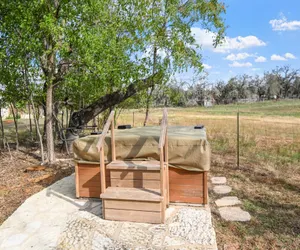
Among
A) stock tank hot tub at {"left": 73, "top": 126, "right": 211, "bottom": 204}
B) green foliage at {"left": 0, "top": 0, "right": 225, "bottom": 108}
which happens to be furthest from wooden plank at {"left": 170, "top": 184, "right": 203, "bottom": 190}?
green foliage at {"left": 0, "top": 0, "right": 225, "bottom": 108}

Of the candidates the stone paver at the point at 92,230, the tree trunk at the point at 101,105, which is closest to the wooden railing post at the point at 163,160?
the stone paver at the point at 92,230

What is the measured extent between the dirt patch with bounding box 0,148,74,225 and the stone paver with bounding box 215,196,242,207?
104 inches

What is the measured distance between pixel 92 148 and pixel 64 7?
2.90 m

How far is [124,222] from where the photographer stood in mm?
2773

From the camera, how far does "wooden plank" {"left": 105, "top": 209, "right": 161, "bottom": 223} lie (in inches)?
107

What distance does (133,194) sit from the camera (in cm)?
276

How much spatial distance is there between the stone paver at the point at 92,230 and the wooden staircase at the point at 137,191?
0.09 meters

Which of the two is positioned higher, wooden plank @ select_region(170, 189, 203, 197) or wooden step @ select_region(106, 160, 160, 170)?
wooden step @ select_region(106, 160, 160, 170)

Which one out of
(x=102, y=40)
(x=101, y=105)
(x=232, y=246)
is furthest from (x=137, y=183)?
(x=101, y=105)

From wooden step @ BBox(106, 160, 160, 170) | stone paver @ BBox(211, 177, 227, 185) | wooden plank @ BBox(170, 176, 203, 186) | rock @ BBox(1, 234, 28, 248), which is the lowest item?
stone paver @ BBox(211, 177, 227, 185)

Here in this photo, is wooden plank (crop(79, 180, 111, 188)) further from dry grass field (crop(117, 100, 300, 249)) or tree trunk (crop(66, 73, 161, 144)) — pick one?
tree trunk (crop(66, 73, 161, 144))

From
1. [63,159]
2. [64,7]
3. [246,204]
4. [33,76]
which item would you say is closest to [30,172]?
[63,159]

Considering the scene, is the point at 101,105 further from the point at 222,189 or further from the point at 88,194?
the point at 222,189

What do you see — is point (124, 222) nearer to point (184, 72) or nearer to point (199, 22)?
point (184, 72)
